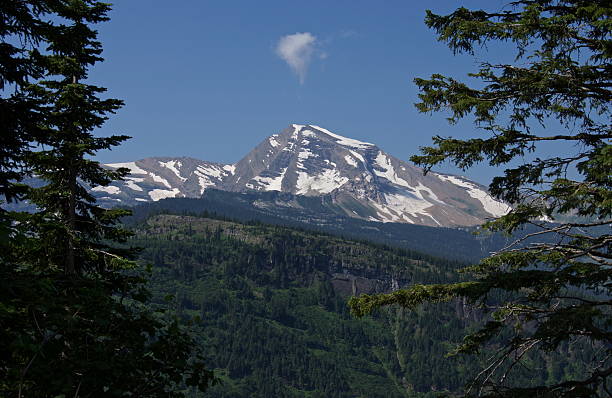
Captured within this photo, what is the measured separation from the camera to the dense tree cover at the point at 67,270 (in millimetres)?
7836

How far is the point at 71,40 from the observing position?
465 inches

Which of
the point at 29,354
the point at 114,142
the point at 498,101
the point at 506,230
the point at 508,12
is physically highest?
the point at 508,12

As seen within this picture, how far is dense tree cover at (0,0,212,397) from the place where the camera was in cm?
784

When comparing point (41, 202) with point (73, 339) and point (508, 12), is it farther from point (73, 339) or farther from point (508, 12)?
point (508, 12)

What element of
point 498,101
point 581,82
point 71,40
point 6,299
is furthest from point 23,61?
point 581,82

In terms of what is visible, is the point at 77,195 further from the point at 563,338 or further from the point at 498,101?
the point at 563,338

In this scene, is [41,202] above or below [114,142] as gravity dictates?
below

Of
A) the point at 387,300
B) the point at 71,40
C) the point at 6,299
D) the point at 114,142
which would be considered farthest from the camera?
the point at 114,142

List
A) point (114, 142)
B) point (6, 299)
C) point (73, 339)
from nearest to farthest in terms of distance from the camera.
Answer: point (6, 299), point (73, 339), point (114, 142)

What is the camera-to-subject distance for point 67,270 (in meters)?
19.8

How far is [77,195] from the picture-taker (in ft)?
70.9

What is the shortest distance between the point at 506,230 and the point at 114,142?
16335 mm

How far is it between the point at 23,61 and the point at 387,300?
437 inches

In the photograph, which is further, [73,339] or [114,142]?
[114,142]
